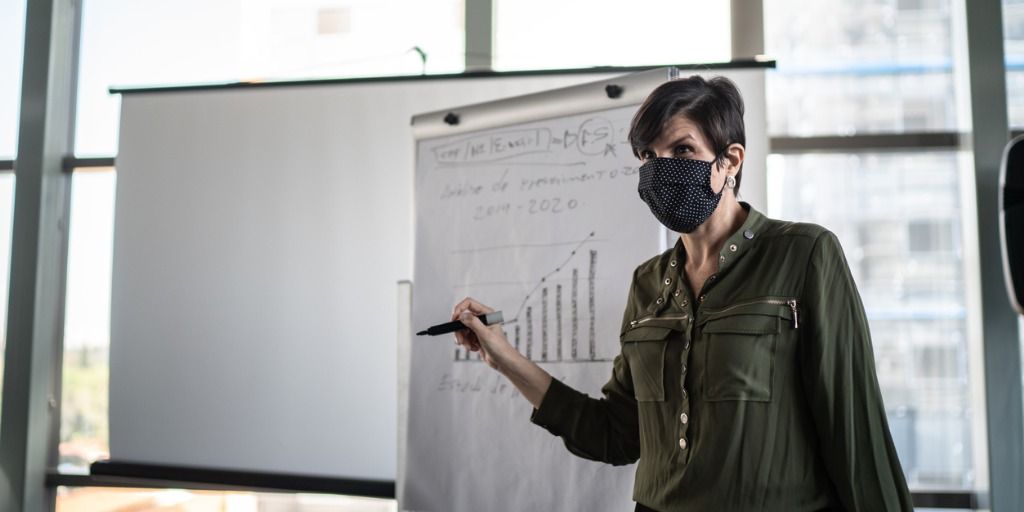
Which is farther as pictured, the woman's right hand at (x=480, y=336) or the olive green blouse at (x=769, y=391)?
the woman's right hand at (x=480, y=336)

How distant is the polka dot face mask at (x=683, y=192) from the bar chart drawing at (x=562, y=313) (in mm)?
588

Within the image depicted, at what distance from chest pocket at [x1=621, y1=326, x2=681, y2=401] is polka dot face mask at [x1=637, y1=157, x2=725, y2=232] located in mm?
193

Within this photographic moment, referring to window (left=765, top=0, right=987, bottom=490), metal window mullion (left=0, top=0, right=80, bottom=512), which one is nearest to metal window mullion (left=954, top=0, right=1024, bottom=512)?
window (left=765, top=0, right=987, bottom=490)

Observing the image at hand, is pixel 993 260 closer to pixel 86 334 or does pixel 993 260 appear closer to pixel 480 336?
pixel 480 336

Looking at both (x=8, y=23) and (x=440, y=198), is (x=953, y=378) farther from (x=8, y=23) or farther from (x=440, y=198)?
(x=8, y=23)

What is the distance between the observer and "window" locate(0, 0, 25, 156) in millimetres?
3242

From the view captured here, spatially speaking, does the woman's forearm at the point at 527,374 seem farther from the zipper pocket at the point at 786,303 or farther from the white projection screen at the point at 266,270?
the white projection screen at the point at 266,270

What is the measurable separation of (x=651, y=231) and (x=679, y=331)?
56 centimetres

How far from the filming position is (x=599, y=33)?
2.87 metres

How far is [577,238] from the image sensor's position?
196 centimetres

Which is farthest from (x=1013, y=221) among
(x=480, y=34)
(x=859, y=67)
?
(x=480, y=34)

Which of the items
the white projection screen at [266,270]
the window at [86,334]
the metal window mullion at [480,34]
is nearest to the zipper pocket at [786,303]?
the white projection screen at [266,270]

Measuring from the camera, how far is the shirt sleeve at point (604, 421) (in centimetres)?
154

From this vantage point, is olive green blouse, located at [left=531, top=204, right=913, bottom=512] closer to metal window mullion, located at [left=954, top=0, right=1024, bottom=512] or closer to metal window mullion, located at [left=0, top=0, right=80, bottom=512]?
metal window mullion, located at [left=954, top=0, right=1024, bottom=512]
